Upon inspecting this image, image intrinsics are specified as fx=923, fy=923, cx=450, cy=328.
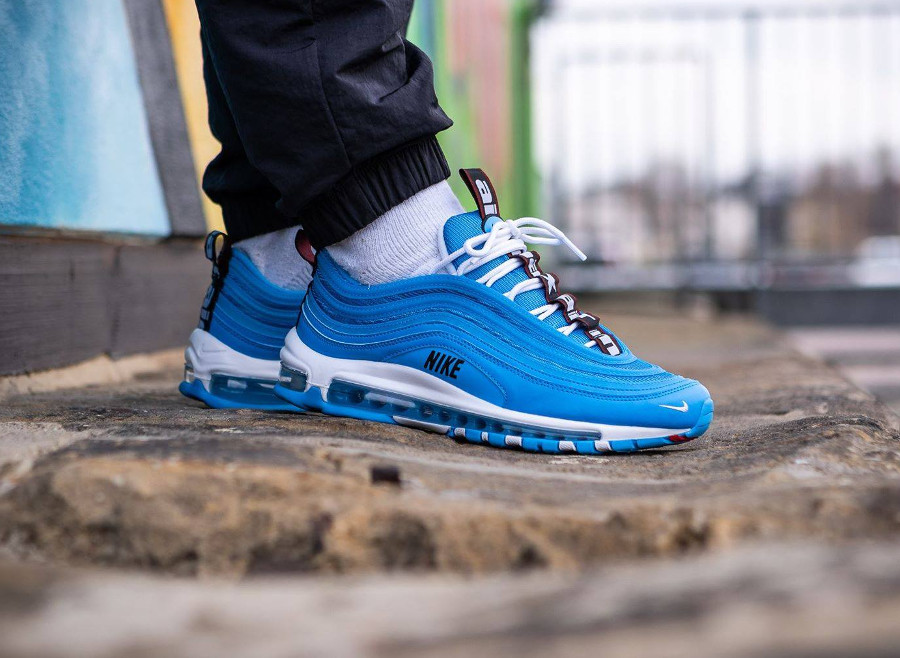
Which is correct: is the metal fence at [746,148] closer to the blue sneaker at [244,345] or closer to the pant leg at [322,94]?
the blue sneaker at [244,345]

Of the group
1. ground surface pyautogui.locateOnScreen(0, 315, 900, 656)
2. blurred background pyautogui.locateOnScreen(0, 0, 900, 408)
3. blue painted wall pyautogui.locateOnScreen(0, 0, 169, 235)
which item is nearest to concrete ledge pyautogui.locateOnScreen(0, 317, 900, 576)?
ground surface pyautogui.locateOnScreen(0, 315, 900, 656)

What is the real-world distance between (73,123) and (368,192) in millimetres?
774

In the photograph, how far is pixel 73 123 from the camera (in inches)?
65.3

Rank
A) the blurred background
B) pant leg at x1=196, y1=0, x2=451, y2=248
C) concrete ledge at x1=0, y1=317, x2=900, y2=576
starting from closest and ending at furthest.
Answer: concrete ledge at x1=0, y1=317, x2=900, y2=576, pant leg at x1=196, y1=0, x2=451, y2=248, the blurred background

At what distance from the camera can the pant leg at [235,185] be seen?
1.37 m

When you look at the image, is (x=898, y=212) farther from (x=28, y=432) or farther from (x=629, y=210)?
(x=28, y=432)

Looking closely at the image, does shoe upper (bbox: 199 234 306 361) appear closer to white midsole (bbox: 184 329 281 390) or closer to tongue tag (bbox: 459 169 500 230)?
white midsole (bbox: 184 329 281 390)

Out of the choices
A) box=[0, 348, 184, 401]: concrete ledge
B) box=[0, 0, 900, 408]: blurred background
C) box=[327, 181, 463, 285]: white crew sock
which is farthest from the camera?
box=[0, 0, 900, 408]: blurred background

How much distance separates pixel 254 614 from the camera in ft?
1.83

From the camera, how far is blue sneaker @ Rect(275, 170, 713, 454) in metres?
1.10

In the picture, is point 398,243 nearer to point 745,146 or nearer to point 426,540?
point 426,540

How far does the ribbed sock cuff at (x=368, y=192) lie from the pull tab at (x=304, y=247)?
8 cm

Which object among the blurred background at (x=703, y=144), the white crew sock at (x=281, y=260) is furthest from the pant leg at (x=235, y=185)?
the blurred background at (x=703, y=144)

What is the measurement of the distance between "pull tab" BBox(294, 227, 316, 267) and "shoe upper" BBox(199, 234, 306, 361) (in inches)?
3.1
